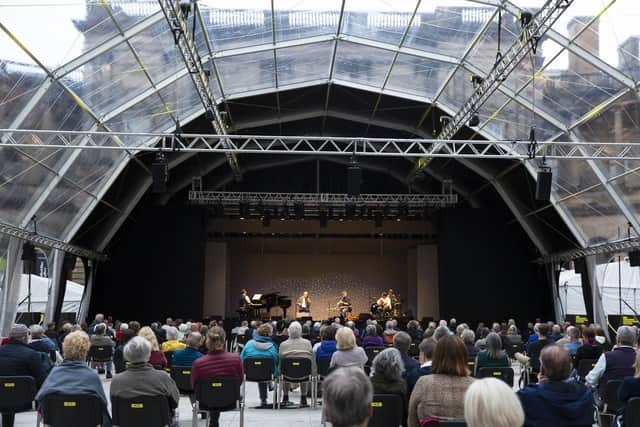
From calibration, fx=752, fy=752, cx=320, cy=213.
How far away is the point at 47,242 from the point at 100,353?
742 centimetres

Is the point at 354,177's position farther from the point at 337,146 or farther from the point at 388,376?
the point at 388,376

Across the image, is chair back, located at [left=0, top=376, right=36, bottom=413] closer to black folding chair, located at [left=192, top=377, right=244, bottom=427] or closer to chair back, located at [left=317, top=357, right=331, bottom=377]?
black folding chair, located at [left=192, top=377, right=244, bottom=427]

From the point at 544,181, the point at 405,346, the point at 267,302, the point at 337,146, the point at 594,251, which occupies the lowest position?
the point at 405,346

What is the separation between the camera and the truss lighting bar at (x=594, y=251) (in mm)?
18328

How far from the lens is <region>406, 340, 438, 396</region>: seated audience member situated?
5805mm

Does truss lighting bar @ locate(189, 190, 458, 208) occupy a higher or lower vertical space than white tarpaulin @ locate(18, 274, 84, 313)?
higher

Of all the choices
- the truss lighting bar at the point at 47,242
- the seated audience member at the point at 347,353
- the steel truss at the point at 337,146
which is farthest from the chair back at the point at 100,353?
the seated audience member at the point at 347,353

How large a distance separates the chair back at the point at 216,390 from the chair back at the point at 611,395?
3.38 meters

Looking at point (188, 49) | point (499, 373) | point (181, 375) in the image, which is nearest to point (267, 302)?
point (188, 49)

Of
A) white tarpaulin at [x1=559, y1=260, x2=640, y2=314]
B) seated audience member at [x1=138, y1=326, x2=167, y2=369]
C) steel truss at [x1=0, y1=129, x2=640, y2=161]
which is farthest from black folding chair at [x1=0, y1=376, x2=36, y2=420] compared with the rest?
white tarpaulin at [x1=559, y1=260, x2=640, y2=314]

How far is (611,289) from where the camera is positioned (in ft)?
79.1

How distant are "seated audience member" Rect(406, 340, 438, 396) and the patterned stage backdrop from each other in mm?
25085

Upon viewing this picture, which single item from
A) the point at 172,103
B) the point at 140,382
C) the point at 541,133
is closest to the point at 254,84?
the point at 172,103

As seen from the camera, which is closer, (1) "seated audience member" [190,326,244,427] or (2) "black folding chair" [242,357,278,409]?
(1) "seated audience member" [190,326,244,427]
